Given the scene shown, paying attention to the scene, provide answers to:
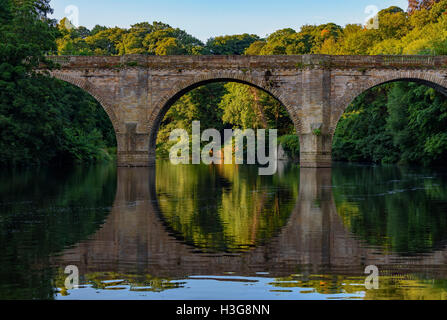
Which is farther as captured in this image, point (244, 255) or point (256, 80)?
point (256, 80)

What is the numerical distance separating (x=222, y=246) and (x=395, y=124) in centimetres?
3586

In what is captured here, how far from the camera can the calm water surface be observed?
23.6ft

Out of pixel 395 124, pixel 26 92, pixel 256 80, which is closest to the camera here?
pixel 26 92

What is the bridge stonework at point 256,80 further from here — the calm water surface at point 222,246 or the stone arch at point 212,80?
the calm water surface at point 222,246

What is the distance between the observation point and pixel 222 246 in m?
9.91

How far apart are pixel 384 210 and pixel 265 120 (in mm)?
48248

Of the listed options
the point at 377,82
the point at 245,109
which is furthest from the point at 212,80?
the point at 245,109

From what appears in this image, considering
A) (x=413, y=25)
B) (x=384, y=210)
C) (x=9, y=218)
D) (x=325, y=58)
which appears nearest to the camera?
(x=9, y=218)

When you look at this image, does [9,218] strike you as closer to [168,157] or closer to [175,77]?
[175,77]

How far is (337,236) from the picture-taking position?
11.1 m

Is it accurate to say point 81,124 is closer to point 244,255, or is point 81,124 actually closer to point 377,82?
point 377,82

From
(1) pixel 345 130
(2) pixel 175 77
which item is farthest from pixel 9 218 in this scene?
(1) pixel 345 130

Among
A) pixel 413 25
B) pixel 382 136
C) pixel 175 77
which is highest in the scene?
pixel 413 25

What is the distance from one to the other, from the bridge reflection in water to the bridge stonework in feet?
78.9
